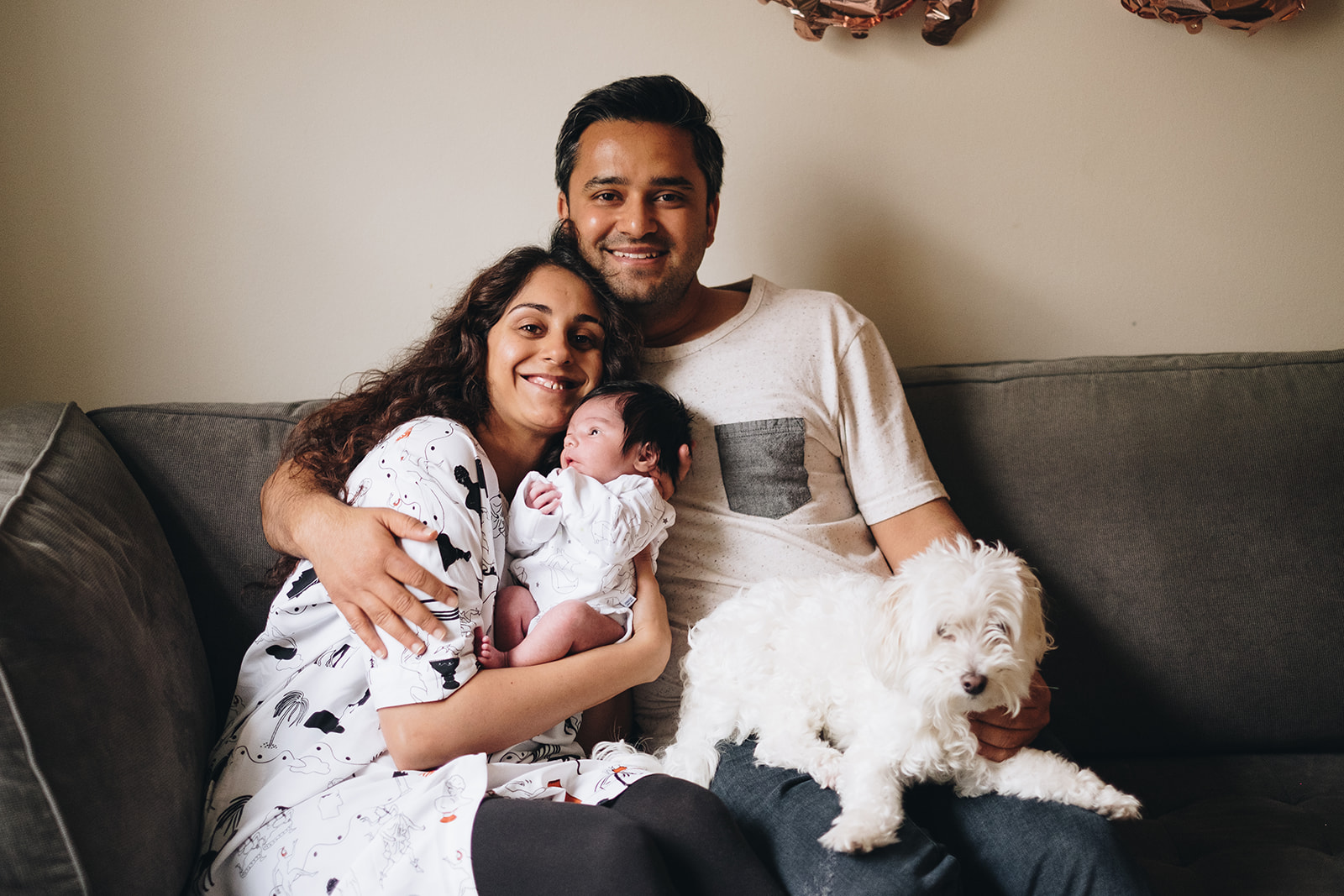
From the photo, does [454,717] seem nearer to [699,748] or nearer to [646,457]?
[699,748]

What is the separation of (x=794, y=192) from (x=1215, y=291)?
110 cm

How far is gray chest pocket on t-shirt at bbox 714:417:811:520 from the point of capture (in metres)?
1.48

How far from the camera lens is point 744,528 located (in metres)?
1.48

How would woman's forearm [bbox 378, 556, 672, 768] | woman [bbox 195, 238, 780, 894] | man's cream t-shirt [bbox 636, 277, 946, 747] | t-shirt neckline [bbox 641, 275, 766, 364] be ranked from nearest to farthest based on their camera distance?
woman [bbox 195, 238, 780, 894]
woman's forearm [bbox 378, 556, 672, 768]
man's cream t-shirt [bbox 636, 277, 946, 747]
t-shirt neckline [bbox 641, 275, 766, 364]

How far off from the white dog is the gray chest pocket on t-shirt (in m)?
0.24

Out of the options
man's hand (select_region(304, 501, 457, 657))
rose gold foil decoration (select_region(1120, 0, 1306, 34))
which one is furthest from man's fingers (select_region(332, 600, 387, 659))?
rose gold foil decoration (select_region(1120, 0, 1306, 34))

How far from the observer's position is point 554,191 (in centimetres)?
183

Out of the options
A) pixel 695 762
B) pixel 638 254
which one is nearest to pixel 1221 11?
pixel 638 254

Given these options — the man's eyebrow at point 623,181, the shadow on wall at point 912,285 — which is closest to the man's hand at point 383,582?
the man's eyebrow at point 623,181

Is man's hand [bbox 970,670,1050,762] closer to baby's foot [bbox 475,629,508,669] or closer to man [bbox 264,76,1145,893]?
man [bbox 264,76,1145,893]

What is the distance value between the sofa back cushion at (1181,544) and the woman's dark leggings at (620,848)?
89cm

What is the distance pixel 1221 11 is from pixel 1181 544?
1270 mm

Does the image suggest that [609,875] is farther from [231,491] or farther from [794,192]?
[794,192]

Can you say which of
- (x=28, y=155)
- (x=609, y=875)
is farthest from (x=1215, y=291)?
(x=28, y=155)
